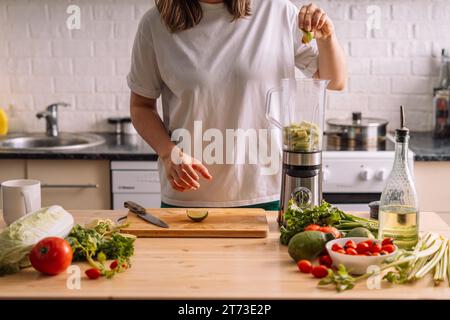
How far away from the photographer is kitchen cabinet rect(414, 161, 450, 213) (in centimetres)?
340

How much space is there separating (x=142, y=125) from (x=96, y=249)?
76 centimetres

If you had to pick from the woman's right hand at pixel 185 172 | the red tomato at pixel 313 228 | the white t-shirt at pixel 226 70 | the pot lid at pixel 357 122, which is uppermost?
the white t-shirt at pixel 226 70

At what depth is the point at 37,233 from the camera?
178 centimetres

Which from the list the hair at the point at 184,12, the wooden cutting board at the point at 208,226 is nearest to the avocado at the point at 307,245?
the wooden cutting board at the point at 208,226

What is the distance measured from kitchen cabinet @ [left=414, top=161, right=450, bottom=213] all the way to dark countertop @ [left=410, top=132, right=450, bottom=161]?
0.16 ft

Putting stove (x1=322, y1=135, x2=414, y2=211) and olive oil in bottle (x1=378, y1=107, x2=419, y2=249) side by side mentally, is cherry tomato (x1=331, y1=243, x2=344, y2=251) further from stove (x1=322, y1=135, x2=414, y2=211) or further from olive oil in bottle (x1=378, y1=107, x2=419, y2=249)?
stove (x1=322, y1=135, x2=414, y2=211)

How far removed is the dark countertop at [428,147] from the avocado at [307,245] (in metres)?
1.68

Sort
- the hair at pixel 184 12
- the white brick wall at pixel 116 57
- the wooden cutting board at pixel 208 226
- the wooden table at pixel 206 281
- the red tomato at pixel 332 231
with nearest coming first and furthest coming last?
the wooden table at pixel 206 281, the red tomato at pixel 332 231, the wooden cutting board at pixel 208 226, the hair at pixel 184 12, the white brick wall at pixel 116 57

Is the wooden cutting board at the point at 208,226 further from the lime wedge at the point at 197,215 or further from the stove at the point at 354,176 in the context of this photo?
the stove at the point at 354,176

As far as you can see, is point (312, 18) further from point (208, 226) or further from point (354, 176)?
point (354, 176)

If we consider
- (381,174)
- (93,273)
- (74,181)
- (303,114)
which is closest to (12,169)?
(74,181)

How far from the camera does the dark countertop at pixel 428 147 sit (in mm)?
3359

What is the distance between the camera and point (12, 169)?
3457 millimetres
